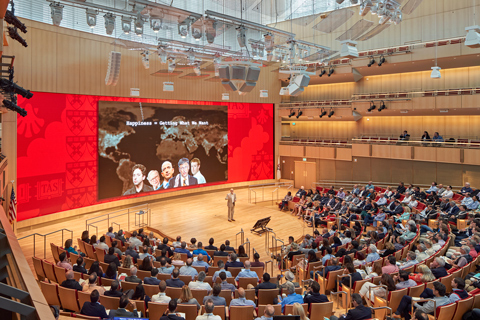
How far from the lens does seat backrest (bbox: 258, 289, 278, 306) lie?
21.2 ft

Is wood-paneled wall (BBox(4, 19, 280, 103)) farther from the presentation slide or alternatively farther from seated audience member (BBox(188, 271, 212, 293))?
seated audience member (BBox(188, 271, 212, 293))

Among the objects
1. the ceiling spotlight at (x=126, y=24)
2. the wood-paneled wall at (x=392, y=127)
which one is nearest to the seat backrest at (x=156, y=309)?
the ceiling spotlight at (x=126, y=24)

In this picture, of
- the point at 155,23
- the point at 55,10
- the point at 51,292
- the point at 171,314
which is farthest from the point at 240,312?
the point at 55,10

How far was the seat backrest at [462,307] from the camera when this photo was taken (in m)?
5.58

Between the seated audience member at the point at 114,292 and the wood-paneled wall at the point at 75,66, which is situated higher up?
the wood-paneled wall at the point at 75,66

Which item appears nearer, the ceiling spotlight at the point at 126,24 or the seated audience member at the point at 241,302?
the seated audience member at the point at 241,302

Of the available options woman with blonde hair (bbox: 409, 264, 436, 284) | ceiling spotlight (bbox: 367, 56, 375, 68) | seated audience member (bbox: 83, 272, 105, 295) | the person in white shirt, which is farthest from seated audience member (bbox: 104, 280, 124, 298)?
ceiling spotlight (bbox: 367, 56, 375, 68)

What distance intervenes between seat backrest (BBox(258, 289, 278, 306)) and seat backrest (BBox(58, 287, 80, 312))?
3075 millimetres

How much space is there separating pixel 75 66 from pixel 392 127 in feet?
58.3

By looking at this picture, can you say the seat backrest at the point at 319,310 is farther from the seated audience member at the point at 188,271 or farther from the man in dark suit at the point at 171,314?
the seated audience member at the point at 188,271

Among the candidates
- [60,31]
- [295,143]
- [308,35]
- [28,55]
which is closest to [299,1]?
[308,35]

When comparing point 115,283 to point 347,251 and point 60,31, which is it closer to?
point 347,251

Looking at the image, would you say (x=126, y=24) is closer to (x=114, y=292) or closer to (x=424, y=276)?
(x=114, y=292)

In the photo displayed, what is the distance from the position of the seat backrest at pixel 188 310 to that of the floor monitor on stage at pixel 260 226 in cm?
788
